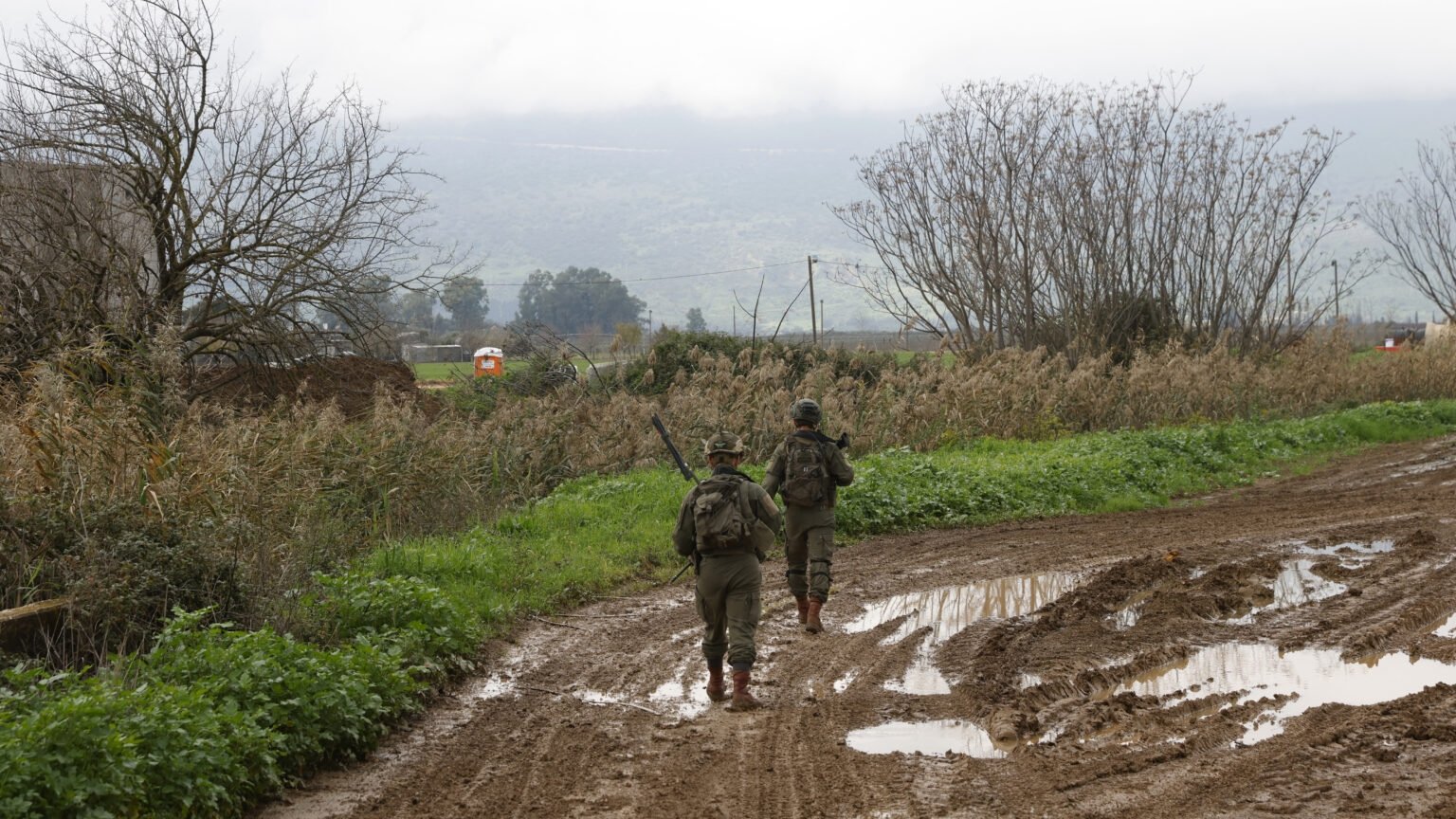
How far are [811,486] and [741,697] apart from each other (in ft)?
8.62

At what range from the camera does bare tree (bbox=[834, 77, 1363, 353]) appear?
36719mm

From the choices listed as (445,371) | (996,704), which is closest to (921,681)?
(996,704)

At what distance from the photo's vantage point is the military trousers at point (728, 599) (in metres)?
8.38

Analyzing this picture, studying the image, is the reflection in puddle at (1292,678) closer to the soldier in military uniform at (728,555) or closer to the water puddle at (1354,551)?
the soldier in military uniform at (728,555)

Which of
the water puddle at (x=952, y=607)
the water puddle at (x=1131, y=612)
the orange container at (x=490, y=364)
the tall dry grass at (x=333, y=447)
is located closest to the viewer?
the tall dry grass at (x=333, y=447)

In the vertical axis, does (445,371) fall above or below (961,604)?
above

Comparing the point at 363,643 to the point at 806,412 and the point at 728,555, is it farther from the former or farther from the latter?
the point at 806,412

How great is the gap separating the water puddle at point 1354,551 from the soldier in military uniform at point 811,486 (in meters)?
5.54

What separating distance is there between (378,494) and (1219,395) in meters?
19.7

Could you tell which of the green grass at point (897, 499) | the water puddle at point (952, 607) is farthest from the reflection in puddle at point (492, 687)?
the water puddle at point (952, 607)

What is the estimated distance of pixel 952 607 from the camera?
11.2 meters

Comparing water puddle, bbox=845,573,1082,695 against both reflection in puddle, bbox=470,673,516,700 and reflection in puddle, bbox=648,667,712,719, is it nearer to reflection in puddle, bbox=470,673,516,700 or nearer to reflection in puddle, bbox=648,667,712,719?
reflection in puddle, bbox=648,667,712,719

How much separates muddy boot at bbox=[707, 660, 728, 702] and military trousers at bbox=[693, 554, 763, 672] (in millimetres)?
58

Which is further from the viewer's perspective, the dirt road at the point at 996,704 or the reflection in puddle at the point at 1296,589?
the reflection in puddle at the point at 1296,589
